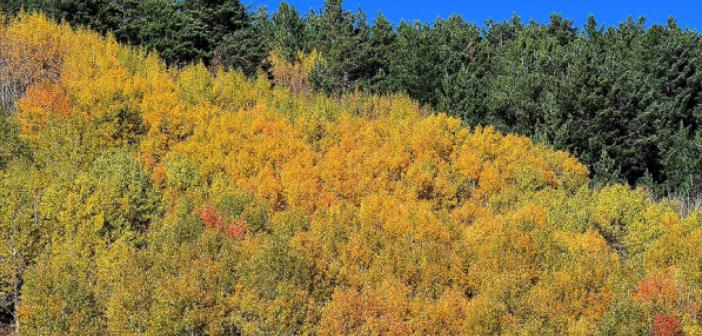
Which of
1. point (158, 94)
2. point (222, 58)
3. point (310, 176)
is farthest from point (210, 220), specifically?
point (222, 58)

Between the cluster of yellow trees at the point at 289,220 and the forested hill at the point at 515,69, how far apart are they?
3.46m

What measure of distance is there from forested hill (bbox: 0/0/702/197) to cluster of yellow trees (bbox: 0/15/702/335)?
3.46 metres

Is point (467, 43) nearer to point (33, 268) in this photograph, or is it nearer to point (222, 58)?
point (222, 58)

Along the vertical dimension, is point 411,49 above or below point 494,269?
above

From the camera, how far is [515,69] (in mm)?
95875

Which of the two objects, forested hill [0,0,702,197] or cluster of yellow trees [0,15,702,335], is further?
forested hill [0,0,702,197]

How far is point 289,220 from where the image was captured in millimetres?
67125

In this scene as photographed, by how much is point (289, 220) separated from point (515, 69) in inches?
1719

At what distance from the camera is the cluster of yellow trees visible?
51094mm

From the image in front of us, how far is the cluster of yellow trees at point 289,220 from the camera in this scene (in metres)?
51.1

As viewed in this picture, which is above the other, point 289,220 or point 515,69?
point 515,69

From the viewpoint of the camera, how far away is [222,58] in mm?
97188

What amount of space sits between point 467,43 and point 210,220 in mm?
53442

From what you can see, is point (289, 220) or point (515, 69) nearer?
point (289, 220)
